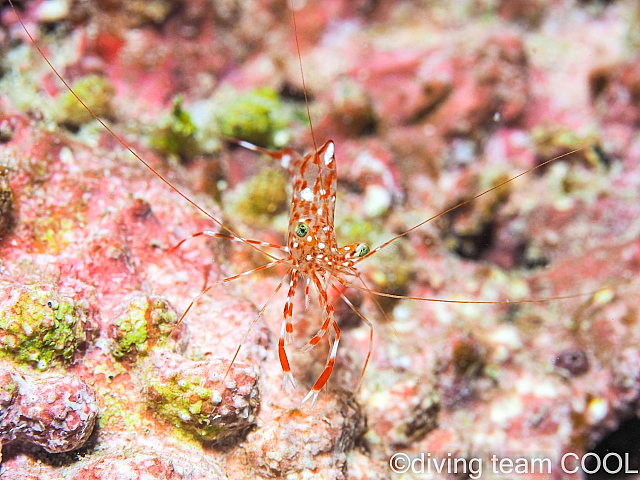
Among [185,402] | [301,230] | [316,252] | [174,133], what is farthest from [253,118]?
[185,402]

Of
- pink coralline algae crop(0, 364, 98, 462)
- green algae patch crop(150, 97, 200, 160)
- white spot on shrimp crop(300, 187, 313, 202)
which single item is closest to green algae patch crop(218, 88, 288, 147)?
Answer: green algae patch crop(150, 97, 200, 160)

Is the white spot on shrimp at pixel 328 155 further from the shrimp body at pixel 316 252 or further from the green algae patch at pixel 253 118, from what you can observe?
the green algae patch at pixel 253 118

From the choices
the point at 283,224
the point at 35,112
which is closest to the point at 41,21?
the point at 35,112

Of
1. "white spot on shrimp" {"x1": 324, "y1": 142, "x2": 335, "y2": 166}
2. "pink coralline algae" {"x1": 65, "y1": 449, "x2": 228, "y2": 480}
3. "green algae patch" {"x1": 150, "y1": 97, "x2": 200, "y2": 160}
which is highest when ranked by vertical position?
"green algae patch" {"x1": 150, "y1": 97, "x2": 200, "y2": 160}

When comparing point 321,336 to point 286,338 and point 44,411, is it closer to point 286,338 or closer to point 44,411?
point 286,338

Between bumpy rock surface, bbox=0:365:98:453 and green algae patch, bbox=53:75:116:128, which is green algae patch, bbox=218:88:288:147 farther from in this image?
bumpy rock surface, bbox=0:365:98:453

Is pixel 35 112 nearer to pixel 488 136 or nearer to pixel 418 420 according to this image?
pixel 418 420
